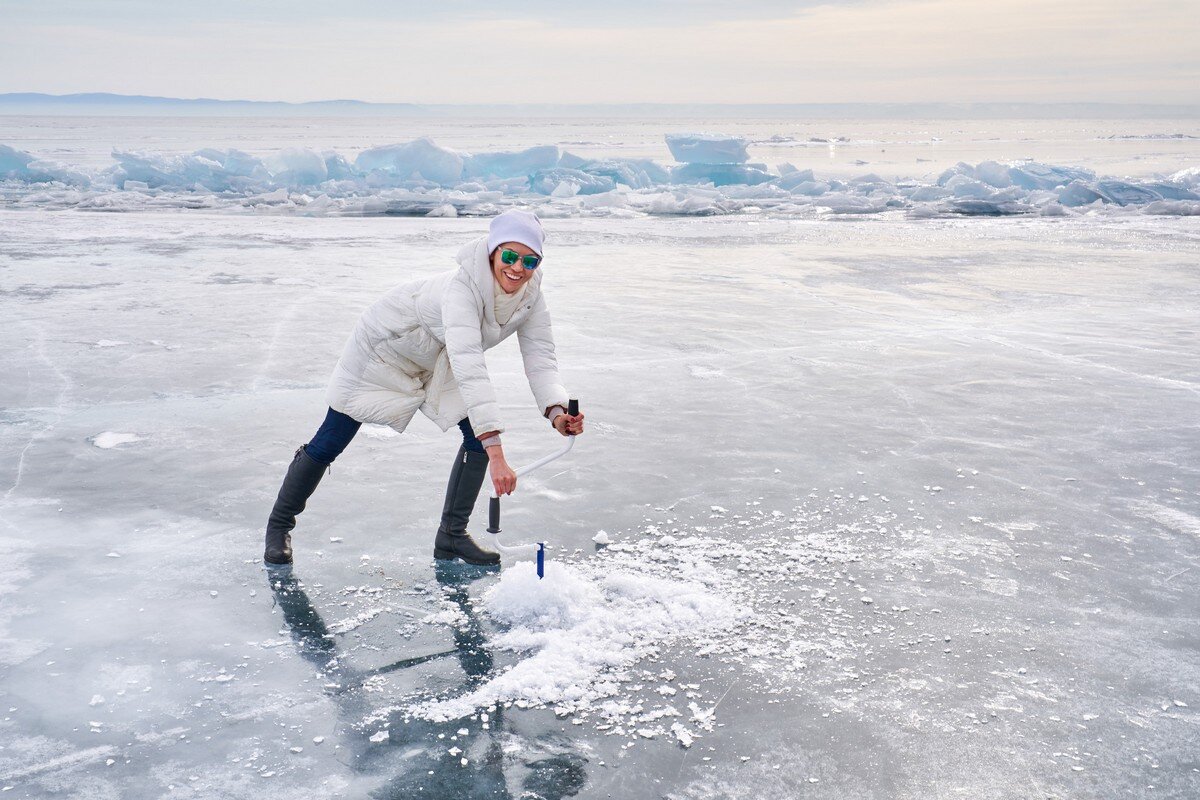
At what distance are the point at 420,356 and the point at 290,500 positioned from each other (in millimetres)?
728

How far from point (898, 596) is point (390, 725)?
1.75 metres

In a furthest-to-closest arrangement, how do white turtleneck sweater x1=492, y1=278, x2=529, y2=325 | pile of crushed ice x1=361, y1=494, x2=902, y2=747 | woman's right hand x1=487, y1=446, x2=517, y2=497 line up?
white turtleneck sweater x1=492, y1=278, x2=529, y2=325 < woman's right hand x1=487, y1=446, x2=517, y2=497 < pile of crushed ice x1=361, y1=494, x2=902, y2=747

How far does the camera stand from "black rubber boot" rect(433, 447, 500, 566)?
3680 millimetres

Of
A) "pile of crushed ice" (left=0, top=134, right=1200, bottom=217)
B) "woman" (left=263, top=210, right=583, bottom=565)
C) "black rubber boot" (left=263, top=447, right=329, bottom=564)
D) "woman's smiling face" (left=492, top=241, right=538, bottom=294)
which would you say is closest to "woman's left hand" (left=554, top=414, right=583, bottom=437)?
"woman" (left=263, top=210, right=583, bottom=565)

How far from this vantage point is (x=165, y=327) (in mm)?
7617

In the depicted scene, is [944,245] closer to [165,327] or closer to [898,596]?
[165,327]

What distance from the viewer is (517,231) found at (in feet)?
10.2

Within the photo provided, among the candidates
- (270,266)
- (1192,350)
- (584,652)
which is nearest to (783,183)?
(270,266)

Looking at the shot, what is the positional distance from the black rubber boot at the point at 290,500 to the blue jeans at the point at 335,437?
4 cm

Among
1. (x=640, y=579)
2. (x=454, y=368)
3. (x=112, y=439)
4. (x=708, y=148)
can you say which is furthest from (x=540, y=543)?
(x=708, y=148)

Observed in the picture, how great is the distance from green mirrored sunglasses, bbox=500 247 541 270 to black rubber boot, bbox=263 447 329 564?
1.14 metres

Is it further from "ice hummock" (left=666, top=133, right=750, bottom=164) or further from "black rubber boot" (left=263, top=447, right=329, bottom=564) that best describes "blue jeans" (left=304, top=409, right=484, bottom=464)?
"ice hummock" (left=666, top=133, right=750, bottom=164)

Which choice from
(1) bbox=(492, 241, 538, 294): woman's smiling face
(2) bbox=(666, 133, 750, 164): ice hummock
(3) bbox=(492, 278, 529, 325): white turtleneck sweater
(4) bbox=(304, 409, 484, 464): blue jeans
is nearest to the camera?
(1) bbox=(492, 241, 538, 294): woman's smiling face

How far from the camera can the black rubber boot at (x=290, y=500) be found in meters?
3.68
